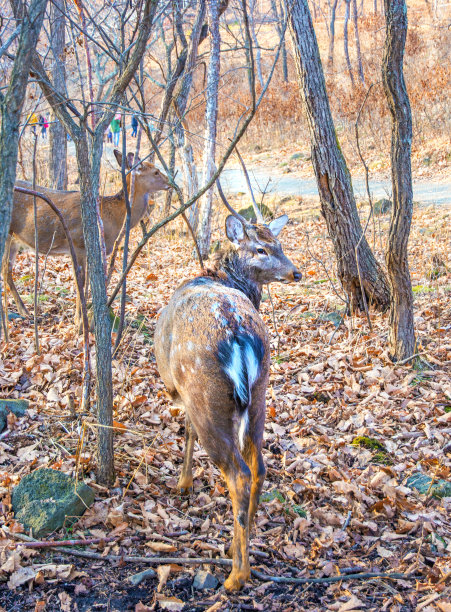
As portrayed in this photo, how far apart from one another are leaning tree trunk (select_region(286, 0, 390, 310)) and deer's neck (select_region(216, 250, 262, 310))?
234 cm

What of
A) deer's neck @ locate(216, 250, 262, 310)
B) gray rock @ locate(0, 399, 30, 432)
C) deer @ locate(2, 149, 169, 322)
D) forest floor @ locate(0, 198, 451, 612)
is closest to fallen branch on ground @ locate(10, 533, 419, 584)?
forest floor @ locate(0, 198, 451, 612)

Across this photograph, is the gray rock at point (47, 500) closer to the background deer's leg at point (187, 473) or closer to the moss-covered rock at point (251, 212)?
the background deer's leg at point (187, 473)

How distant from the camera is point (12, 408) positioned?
5012 mm

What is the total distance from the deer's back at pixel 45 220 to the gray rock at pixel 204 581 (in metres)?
5.67

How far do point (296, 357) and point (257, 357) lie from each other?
3403mm

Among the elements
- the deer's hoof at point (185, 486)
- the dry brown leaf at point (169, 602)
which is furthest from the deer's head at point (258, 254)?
the dry brown leaf at point (169, 602)

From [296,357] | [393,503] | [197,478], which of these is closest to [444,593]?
[393,503]

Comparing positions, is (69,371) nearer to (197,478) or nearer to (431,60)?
(197,478)

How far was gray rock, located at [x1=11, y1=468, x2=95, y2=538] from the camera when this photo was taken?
3625 millimetres

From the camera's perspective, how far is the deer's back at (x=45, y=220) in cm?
814

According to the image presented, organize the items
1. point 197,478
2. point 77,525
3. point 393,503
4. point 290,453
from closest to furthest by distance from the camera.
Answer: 1. point 77,525
2. point 393,503
3. point 197,478
4. point 290,453

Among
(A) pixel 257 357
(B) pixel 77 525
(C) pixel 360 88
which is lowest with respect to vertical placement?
(B) pixel 77 525

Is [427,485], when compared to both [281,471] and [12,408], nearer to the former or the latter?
[281,471]

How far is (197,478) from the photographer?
4625 millimetres
